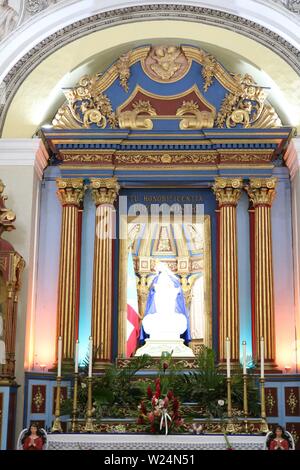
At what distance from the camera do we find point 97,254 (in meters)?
10.1

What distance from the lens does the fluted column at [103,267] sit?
388 inches

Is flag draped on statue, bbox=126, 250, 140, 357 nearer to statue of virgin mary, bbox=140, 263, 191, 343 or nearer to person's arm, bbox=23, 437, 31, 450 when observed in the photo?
statue of virgin mary, bbox=140, 263, 191, 343

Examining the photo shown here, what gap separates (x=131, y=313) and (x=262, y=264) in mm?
1793

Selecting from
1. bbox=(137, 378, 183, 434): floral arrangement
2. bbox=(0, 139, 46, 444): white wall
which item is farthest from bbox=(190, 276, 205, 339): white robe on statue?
bbox=(137, 378, 183, 434): floral arrangement

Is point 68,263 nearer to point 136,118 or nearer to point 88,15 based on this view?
point 136,118

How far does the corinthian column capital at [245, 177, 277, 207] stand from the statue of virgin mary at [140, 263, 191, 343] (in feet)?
4.86

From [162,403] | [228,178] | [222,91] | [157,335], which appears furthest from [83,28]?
[162,403]

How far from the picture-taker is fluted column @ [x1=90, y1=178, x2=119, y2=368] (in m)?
9.84

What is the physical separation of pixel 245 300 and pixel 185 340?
36.3 inches

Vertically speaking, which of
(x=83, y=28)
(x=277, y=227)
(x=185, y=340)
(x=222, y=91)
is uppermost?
(x=83, y=28)

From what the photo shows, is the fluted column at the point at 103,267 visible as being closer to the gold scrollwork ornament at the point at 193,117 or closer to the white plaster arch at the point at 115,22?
the gold scrollwork ornament at the point at 193,117
